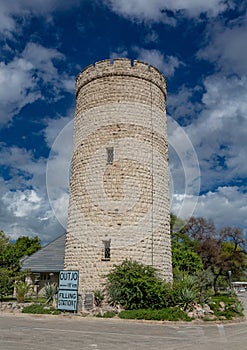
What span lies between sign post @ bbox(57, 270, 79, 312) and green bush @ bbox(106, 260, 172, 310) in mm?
1576

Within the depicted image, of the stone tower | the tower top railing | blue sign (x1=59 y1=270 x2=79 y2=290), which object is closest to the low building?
the stone tower

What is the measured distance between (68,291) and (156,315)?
3.89 metres

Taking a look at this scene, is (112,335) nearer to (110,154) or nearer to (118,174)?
(118,174)

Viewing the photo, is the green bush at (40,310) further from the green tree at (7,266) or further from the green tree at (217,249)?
the green tree at (217,249)

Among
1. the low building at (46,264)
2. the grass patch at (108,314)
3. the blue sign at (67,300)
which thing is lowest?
the grass patch at (108,314)

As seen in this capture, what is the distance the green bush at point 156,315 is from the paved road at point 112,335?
0.39 m

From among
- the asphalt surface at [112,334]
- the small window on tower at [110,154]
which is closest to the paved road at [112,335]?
the asphalt surface at [112,334]

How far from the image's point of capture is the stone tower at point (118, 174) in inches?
631

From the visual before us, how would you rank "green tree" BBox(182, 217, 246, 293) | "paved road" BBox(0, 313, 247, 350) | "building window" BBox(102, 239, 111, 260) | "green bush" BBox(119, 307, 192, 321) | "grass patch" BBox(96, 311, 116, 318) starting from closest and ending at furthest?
"paved road" BBox(0, 313, 247, 350), "green bush" BBox(119, 307, 192, 321), "grass patch" BBox(96, 311, 116, 318), "building window" BBox(102, 239, 111, 260), "green tree" BBox(182, 217, 246, 293)

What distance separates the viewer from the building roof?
878 inches

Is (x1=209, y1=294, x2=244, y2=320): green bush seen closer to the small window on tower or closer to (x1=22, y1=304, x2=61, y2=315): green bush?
(x1=22, y1=304, x2=61, y2=315): green bush

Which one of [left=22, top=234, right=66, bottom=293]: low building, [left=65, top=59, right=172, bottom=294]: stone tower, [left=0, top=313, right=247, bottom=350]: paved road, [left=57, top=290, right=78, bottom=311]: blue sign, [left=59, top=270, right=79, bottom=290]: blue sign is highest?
[left=65, top=59, right=172, bottom=294]: stone tower

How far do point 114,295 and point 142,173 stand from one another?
20.2 ft

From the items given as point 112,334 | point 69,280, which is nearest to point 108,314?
point 69,280
